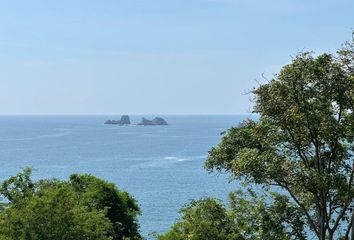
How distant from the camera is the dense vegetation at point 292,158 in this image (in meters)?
17.8

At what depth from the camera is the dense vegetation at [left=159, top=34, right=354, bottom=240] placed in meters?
17.8

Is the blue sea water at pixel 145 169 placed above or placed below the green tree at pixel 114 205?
below

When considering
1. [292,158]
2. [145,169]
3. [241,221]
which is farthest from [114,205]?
[145,169]

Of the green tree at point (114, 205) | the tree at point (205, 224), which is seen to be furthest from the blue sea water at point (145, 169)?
the tree at point (205, 224)

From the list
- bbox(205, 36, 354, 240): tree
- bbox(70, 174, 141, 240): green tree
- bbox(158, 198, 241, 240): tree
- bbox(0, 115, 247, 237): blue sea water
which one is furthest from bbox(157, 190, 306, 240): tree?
bbox(0, 115, 247, 237): blue sea water

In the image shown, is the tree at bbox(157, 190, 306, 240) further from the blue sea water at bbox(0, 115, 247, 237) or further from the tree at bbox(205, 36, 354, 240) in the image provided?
the blue sea water at bbox(0, 115, 247, 237)

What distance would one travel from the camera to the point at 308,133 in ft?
61.6

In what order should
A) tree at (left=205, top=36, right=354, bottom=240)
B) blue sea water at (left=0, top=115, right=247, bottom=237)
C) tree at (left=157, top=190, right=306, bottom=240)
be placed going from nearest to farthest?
tree at (left=205, top=36, right=354, bottom=240) → tree at (left=157, top=190, right=306, bottom=240) → blue sea water at (left=0, top=115, right=247, bottom=237)

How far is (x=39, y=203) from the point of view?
21.3 m

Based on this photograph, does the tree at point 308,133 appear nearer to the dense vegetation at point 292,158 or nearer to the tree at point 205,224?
the dense vegetation at point 292,158

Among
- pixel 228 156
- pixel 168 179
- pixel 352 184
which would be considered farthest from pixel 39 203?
pixel 168 179

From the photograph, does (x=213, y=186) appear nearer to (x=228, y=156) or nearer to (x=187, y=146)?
(x=228, y=156)

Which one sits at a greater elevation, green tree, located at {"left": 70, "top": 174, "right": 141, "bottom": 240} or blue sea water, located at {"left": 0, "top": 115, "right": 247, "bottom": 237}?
green tree, located at {"left": 70, "top": 174, "right": 141, "bottom": 240}

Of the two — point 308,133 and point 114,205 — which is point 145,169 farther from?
point 308,133
